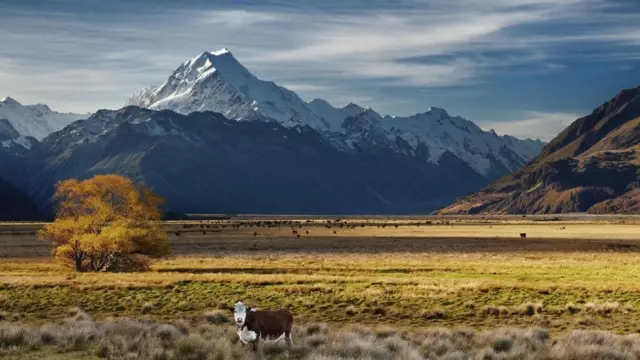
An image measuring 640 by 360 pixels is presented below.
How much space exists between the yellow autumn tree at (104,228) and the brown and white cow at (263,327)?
41830mm

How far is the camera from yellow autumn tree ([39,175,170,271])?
2418 inches

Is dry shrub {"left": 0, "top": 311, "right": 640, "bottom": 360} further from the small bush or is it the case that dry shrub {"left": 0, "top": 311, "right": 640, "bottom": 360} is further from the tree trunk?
the tree trunk

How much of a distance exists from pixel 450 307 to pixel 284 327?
1641 cm

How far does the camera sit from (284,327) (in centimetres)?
2119

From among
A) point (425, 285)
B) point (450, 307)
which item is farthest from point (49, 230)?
point (450, 307)

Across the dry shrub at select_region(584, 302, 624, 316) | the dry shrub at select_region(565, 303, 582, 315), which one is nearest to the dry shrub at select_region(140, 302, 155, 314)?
the dry shrub at select_region(565, 303, 582, 315)

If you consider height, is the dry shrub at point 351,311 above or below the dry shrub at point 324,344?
below

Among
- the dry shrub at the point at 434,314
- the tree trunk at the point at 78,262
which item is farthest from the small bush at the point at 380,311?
the tree trunk at the point at 78,262

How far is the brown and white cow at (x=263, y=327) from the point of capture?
66.7 ft

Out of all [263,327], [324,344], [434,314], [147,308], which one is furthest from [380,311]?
[263,327]

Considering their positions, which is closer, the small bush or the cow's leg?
the cow's leg

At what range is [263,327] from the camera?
20.7 meters

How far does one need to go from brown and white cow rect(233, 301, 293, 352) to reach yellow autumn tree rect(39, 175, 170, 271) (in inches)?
1647

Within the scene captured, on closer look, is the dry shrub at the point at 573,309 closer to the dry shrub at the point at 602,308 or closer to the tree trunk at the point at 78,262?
the dry shrub at the point at 602,308
